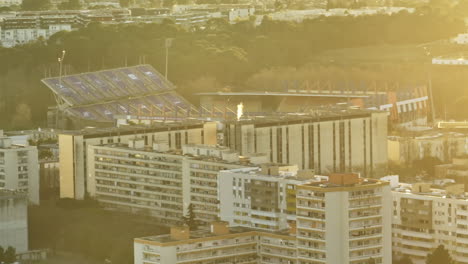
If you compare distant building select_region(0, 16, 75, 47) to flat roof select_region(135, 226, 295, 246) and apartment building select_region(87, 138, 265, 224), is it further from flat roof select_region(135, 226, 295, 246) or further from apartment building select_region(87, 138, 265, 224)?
flat roof select_region(135, 226, 295, 246)

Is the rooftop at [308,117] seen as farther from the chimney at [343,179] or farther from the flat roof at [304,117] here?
the chimney at [343,179]

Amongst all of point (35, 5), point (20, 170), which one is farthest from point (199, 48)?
point (20, 170)

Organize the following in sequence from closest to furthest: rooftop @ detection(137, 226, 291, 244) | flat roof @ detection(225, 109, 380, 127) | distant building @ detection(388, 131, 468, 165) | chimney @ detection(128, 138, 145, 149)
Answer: rooftop @ detection(137, 226, 291, 244) → chimney @ detection(128, 138, 145, 149) → flat roof @ detection(225, 109, 380, 127) → distant building @ detection(388, 131, 468, 165)

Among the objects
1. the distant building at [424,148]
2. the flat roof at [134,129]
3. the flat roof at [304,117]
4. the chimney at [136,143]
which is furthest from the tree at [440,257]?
the distant building at [424,148]

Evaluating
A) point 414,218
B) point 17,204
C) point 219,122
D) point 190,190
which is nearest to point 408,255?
point 414,218

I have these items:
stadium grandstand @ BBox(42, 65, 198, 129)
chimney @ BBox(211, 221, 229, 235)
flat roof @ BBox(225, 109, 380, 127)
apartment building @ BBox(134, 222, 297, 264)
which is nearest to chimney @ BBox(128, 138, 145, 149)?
flat roof @ BBox(225, 109, 380, 127)

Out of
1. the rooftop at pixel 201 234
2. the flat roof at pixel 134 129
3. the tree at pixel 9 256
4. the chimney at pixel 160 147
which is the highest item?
the flat roof at pixel 134 129
